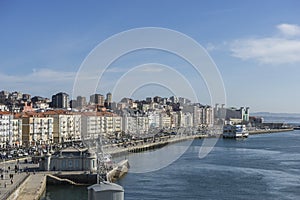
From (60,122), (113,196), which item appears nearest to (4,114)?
(60,122)

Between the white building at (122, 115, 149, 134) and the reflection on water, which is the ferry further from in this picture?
the reflection on water

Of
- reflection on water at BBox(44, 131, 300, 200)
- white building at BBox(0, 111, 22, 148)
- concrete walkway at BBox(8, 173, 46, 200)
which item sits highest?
white building at BBox(0, 111, 22, 148)

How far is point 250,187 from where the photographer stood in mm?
11859

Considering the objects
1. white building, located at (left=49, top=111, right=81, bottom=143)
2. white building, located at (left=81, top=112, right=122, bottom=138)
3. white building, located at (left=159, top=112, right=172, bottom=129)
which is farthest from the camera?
white building, located at (left=159, top=112, right=172, bottom=129)

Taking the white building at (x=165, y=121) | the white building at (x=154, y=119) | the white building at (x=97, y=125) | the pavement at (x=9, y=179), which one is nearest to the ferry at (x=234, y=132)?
the white building at (x=154, y=119)

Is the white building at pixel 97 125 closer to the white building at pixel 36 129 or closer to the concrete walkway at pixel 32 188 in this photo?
the white building at pixel 36 129

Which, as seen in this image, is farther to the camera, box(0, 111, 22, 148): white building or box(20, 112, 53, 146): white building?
box(20, 112, 53, 146): white building

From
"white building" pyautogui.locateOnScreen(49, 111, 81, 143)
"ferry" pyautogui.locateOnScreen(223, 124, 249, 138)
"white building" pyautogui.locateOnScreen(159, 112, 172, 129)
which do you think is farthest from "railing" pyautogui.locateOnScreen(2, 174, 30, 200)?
"white building" pyautogui.locateOnScreen(159, 112, 172, 129)

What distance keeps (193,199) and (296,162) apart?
369 inches

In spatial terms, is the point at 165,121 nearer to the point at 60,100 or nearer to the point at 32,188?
the point at 60,100

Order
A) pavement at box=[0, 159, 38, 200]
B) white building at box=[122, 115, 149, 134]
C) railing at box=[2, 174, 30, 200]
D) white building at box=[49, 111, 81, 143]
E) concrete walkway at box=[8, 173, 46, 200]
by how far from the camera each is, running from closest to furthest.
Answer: railing at box=[2, 174, 30, 200], pavement at box=[0, 159, 38, 200], concrete walkway at box=[8, 173, 46, 200], white building at box=[49, 111, 81, 143], white building at box=[122, 115, 149, 134]

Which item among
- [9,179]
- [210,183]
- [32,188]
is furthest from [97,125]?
[32,188]

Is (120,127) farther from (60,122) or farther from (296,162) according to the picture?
(296,162)

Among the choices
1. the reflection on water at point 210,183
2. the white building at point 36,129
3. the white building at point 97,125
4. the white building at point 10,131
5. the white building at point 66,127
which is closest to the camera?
the reflection on water at point 210,183
